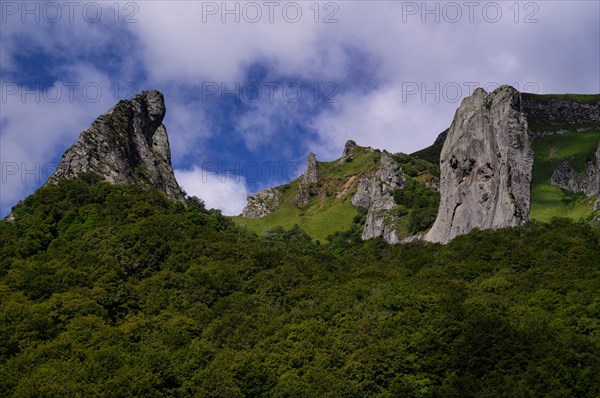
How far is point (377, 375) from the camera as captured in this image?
59156mm

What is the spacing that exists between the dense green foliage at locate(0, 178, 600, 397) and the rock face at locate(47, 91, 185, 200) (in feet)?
28.4

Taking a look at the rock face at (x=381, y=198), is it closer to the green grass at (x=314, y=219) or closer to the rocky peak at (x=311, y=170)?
the green grass at (x=314, y=219)

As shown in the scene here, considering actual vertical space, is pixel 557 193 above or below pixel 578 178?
below

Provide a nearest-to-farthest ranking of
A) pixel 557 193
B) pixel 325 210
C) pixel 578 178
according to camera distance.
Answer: pixel 557 193 < pixel 578 178 < pixel 325 210

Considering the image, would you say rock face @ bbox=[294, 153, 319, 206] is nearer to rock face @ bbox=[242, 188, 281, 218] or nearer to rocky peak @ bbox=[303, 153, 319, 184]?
rocky peak @ bbox=[303, 153, 319, 184]

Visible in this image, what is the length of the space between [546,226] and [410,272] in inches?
915

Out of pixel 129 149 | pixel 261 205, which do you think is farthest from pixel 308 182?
pixel 129 149

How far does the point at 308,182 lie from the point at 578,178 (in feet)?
223

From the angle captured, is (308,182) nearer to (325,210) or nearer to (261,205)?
(261,205)

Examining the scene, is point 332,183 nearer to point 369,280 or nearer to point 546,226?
point 546,226

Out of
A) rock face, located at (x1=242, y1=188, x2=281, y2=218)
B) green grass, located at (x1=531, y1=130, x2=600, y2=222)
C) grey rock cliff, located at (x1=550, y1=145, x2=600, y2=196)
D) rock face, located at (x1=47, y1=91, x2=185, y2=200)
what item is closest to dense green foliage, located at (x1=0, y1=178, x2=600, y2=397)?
rock face, located at (x1=47, y1=91, x2=185, y2=200)

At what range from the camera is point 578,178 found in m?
169

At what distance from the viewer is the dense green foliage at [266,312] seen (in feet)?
189

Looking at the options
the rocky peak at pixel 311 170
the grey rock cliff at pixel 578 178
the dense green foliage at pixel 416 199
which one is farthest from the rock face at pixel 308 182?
the grey rock cliff at pixel 578 178
